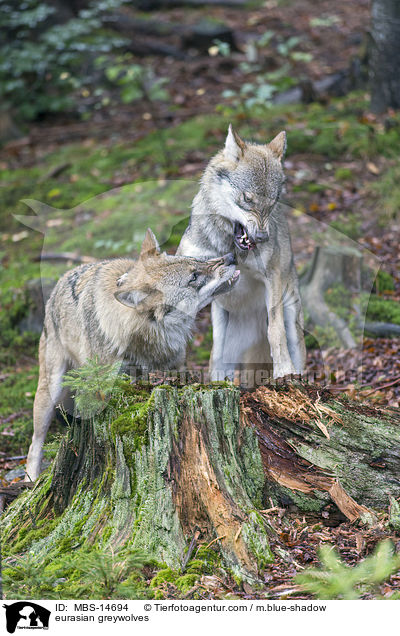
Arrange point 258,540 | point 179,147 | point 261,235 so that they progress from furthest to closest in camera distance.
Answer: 1. point 179,147
2. point 261,235
3. point 258,540

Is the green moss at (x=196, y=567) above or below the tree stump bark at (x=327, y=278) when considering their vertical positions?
below

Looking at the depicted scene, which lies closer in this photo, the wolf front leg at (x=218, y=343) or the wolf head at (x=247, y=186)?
the wolf head at (x=247, y=186)

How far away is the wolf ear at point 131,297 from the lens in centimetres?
471

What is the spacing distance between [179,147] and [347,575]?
33.9 feet

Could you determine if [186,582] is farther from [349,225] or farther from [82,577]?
[349,225]

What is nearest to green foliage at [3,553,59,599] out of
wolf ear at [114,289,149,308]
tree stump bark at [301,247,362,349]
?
wolf ear at [114,289,149,308]

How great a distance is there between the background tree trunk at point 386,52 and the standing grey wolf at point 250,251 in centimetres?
696

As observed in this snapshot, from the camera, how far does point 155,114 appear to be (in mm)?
14484

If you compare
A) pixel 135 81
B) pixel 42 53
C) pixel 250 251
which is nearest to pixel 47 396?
pixel 250 251

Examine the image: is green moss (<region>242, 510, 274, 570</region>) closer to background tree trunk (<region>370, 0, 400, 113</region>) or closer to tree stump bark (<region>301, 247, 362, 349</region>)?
tree stump bark (<region>301, 247, 362, 349</region>)

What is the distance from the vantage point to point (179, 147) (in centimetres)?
1247

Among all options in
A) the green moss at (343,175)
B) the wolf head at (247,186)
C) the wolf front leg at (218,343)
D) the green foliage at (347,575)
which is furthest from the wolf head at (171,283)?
the green moss at (343,175)

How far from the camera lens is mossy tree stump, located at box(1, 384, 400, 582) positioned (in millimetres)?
3877

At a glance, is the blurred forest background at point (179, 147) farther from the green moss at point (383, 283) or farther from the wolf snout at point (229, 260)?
the wolf snout at point (229, 260)
